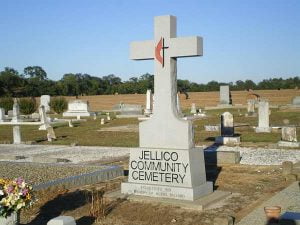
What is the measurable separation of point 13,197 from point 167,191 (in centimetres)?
341

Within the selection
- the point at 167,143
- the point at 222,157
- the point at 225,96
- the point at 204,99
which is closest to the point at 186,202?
the point at 167,143

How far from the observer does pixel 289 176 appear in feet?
35.7

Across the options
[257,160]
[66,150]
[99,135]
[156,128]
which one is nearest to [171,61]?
[156,128]

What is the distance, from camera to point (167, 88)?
9.10 metres

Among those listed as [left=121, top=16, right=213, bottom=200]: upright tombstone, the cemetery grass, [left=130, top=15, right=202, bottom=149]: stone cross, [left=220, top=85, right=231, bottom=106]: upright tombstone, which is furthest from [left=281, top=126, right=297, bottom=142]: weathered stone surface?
[left=220, top=85, right=231, bottom=106]: upright tombstone

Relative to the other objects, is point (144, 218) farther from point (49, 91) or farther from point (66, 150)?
point (49, 91)

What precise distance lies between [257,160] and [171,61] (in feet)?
20.8

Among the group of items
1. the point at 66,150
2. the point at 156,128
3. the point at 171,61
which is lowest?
the point at 66,150

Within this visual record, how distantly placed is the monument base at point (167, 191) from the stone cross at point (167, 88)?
2.67 ft

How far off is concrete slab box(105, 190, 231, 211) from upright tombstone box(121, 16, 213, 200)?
144mm

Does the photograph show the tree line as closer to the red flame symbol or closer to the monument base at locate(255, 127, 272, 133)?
the monument base at locate(255, 127, 272, 133)

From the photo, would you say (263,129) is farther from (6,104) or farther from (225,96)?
(6,104)

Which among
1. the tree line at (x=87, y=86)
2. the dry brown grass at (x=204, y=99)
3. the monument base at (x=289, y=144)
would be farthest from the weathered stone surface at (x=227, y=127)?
the tree line at (x=87, y=86)

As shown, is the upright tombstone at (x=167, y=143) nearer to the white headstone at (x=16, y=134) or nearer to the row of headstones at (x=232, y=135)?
the row of headstones at (x=232, y=135)
